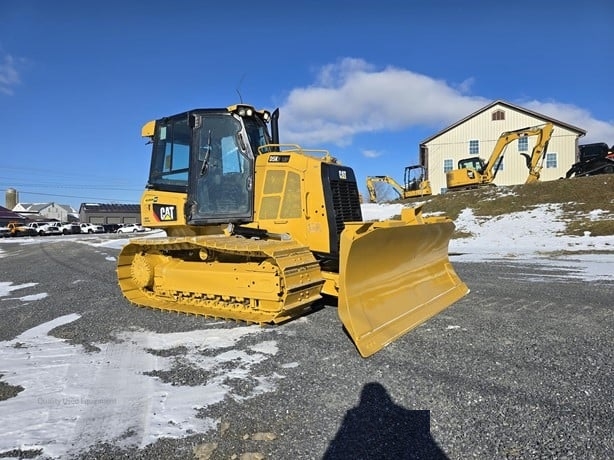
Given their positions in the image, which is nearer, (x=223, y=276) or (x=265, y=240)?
(x=223, y=276)

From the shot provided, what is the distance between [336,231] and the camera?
6152 mm

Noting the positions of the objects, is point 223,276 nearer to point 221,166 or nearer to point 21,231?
point 221,166

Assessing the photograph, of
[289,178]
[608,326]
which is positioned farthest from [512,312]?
[289,178]

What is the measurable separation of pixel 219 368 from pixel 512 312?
4.14 meters

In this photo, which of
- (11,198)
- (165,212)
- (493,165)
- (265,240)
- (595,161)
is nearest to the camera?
(265,240)

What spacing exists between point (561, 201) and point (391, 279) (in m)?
20.0

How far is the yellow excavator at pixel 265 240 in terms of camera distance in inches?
214

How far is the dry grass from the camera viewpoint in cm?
1857

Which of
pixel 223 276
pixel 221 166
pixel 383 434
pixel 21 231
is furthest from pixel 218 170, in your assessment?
pixel 21 231

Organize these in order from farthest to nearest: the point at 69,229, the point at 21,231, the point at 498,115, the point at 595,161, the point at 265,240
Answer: the point at 69,229, the point at 21,231, the point at 498,115, the point at 595,161, the point at 265,240

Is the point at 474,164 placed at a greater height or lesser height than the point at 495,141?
lesser

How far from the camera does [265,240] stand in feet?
20.5

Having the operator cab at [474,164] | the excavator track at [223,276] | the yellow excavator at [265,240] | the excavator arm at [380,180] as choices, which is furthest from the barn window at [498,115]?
the excavator track at [223,276]

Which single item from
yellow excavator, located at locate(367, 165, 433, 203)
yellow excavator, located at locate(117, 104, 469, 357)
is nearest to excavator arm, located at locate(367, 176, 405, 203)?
yellow excavator, located at locate(367, 165, 433, 203)
